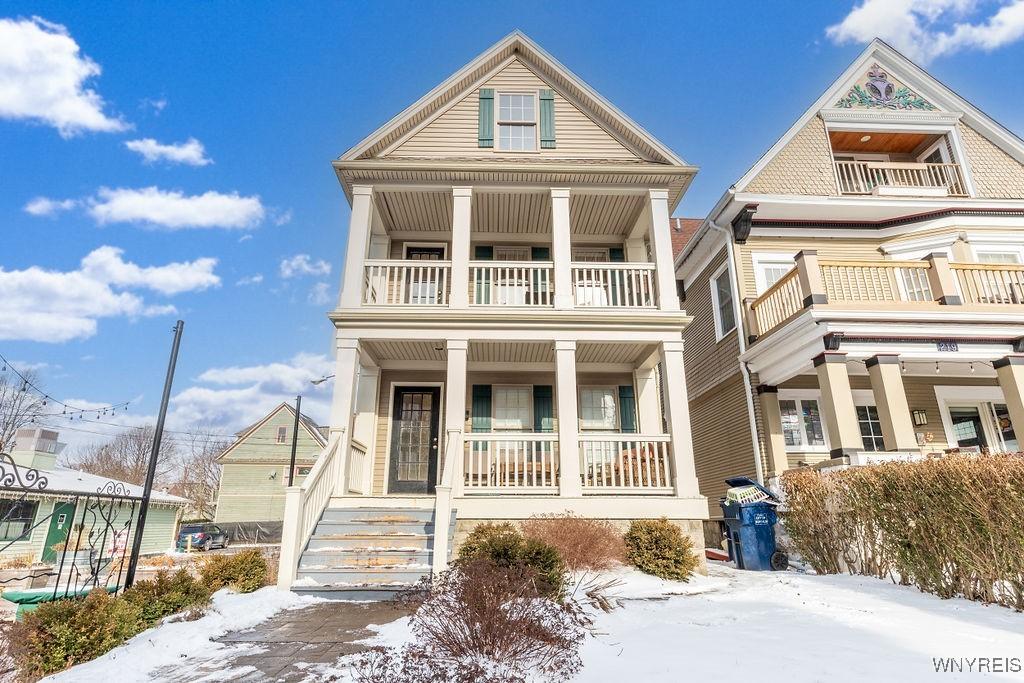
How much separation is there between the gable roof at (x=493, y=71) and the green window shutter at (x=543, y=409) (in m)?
5.23

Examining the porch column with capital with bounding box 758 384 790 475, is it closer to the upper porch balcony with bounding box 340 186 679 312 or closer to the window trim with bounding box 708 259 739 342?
the window trim with bounding box 708 259 739 342

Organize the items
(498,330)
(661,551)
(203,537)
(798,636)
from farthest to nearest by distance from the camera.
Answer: (203,537) < (498,330) < (661,551) < (798,636)

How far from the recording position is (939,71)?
12.5 meters

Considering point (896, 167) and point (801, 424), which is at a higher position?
point (896, 167)

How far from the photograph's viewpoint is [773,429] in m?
9.99

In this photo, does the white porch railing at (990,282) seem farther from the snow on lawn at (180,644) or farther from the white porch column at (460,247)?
the snow on lawn at (180,644)

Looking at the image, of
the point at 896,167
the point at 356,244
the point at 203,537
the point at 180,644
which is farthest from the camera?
the point at 203,537

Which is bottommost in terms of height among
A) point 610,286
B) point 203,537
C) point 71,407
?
point 203,537

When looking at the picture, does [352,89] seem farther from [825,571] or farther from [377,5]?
[825,571]

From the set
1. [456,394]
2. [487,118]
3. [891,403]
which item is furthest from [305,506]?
[891,403]

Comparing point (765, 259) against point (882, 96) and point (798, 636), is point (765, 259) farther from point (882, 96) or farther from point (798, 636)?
point (798, 636)

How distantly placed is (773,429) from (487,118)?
8.86m

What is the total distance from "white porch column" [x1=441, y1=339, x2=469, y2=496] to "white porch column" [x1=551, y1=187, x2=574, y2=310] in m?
1.94

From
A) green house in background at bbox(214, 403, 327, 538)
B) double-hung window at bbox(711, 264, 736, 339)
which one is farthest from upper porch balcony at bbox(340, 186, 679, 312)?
green house in background at bbox(214, 403, 327, 538)
